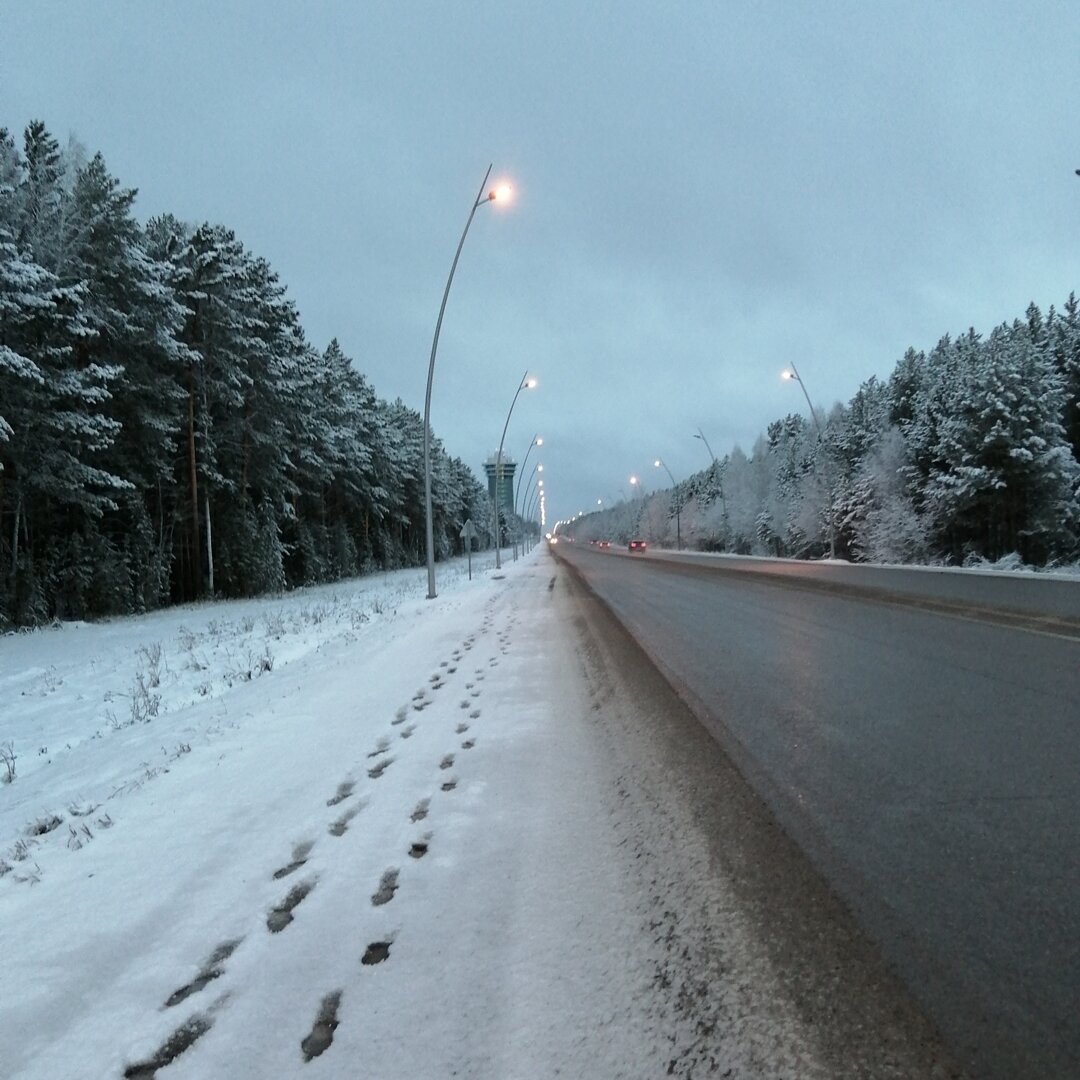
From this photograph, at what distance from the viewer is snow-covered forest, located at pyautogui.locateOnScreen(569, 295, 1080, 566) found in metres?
35.8

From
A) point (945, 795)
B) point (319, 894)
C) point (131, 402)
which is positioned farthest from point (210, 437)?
point (945, 795)

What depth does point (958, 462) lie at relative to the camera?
127 ft

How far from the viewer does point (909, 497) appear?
45750mm

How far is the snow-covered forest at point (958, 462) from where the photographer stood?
117 ft

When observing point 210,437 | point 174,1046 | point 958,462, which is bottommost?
point 174,1046

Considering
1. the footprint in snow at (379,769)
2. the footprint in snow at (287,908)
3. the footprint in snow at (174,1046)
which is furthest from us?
the footprint in snow at (379,769)

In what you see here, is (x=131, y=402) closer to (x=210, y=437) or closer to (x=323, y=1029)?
(x=210, y=437)

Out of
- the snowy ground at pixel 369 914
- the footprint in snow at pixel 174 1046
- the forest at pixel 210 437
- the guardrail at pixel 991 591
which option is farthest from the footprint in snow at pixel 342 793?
the forest at pixel 210 437

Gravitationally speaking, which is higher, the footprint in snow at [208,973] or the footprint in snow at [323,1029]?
the footprint in snow at [323,1029]

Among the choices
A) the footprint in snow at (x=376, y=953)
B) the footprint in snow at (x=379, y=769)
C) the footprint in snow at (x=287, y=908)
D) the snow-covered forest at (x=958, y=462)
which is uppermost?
the snow-covered forest at (x=958, y=462)

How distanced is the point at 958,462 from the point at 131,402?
133 feet

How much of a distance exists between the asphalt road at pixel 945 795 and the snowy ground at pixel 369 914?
53 cm

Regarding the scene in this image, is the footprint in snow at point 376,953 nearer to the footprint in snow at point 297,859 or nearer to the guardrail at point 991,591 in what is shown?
the footprint in snow at point 297,859

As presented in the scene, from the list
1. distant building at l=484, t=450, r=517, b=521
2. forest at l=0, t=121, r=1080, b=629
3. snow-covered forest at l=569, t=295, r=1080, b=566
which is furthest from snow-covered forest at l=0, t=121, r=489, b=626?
snow-covered forest at l=569, t=295, r=1080, b=566
